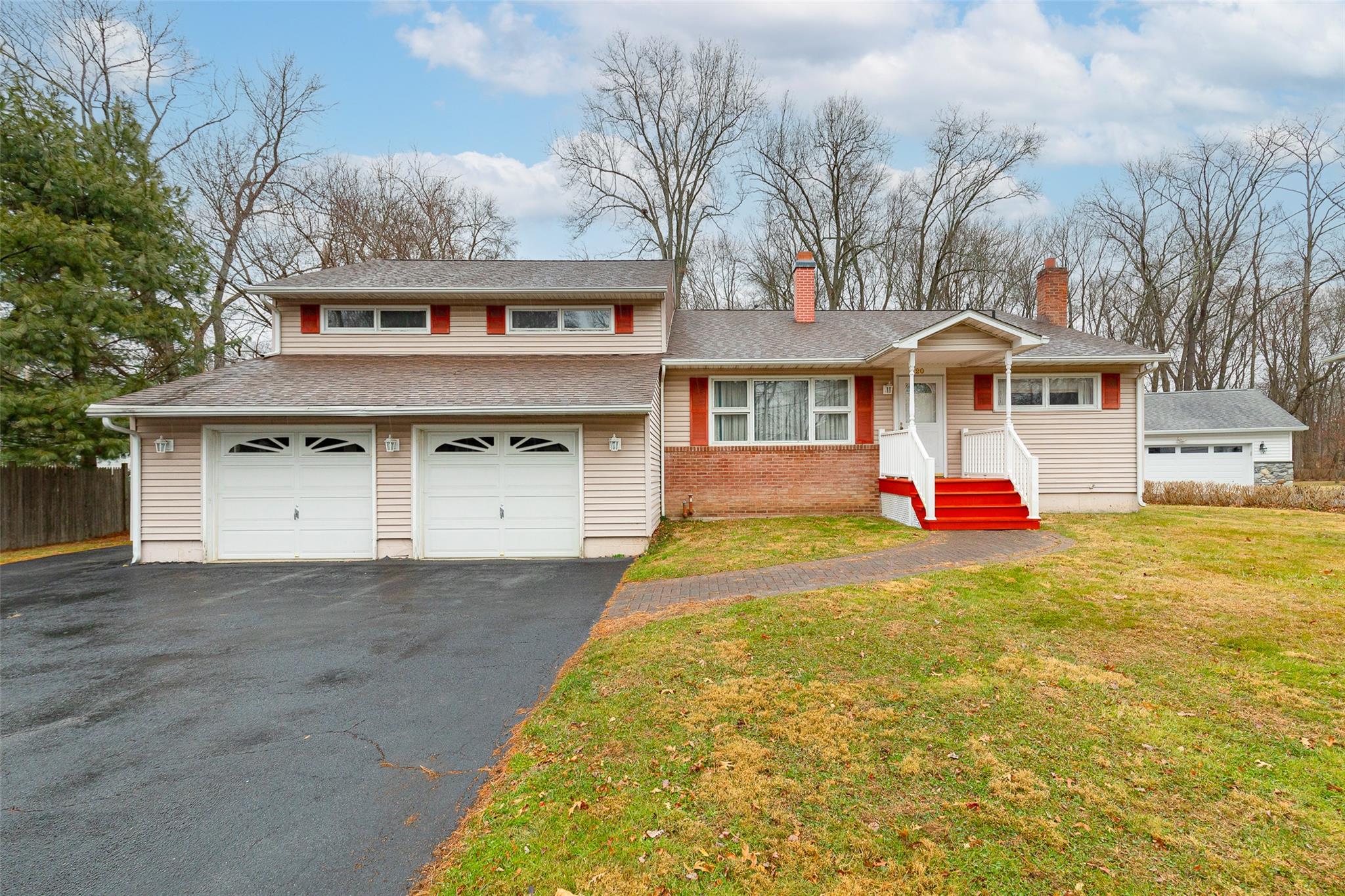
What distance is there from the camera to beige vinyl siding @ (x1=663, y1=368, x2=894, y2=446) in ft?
39.3

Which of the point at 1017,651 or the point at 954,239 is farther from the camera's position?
the point at 954,239

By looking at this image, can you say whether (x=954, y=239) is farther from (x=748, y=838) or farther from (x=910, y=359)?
(x=748, y=838)

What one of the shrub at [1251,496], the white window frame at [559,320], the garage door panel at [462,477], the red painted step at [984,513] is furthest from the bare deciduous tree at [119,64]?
the shrub at [1251,496]

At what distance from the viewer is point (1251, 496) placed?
14.4 meters

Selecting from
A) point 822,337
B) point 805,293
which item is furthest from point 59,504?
point 805,293

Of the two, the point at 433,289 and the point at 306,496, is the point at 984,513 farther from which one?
the point at 306,496

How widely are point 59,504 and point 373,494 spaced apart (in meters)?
9.21

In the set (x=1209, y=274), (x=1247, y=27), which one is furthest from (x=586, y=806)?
(x=1209, y=274)

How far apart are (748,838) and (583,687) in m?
1.97

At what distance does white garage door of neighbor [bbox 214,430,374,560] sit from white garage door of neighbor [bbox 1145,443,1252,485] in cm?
2496

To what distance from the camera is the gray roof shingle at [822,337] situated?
11914mm

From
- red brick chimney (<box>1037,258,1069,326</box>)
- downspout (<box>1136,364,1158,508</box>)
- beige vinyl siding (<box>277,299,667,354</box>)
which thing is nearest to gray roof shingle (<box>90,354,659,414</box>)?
beige vinyl siding (<box>277,299,667,354</box>)

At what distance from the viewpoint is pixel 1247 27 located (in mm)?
13914

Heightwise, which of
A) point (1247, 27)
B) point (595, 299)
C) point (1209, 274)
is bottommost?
point (595, 299)
